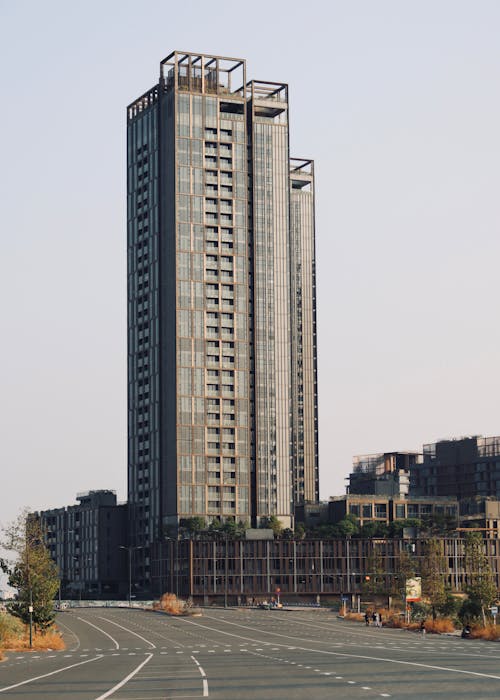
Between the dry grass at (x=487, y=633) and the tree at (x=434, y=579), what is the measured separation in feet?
102

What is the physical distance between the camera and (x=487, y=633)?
334 feet

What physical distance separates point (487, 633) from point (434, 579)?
144 ft

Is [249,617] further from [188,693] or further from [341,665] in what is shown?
[188,693]

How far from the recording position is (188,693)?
41781 mm

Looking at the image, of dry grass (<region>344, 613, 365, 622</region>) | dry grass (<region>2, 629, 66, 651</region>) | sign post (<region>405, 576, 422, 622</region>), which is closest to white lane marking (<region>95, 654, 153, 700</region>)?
dry grass (<region>2, 629, 66, 651</region>)

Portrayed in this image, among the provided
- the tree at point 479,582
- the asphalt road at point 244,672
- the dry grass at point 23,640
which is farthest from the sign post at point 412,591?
the dry grass at point 23,640

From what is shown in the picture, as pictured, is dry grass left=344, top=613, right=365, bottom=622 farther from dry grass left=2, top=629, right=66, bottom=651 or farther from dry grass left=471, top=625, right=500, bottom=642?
dry grass left=2, top=629, right=66, bottom=651

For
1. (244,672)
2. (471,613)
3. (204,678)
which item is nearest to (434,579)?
(471,613)

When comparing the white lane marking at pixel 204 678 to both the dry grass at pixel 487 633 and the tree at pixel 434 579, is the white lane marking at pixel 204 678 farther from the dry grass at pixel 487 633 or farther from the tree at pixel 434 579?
the tree at pixel 434 579

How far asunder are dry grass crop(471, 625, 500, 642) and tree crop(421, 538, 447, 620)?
1219 inches

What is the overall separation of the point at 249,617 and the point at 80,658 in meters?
102

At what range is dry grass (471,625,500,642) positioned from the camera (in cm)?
10031

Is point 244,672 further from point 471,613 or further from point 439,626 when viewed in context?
point 471,613

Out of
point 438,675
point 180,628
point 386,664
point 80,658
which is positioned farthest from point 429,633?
point 438,675
